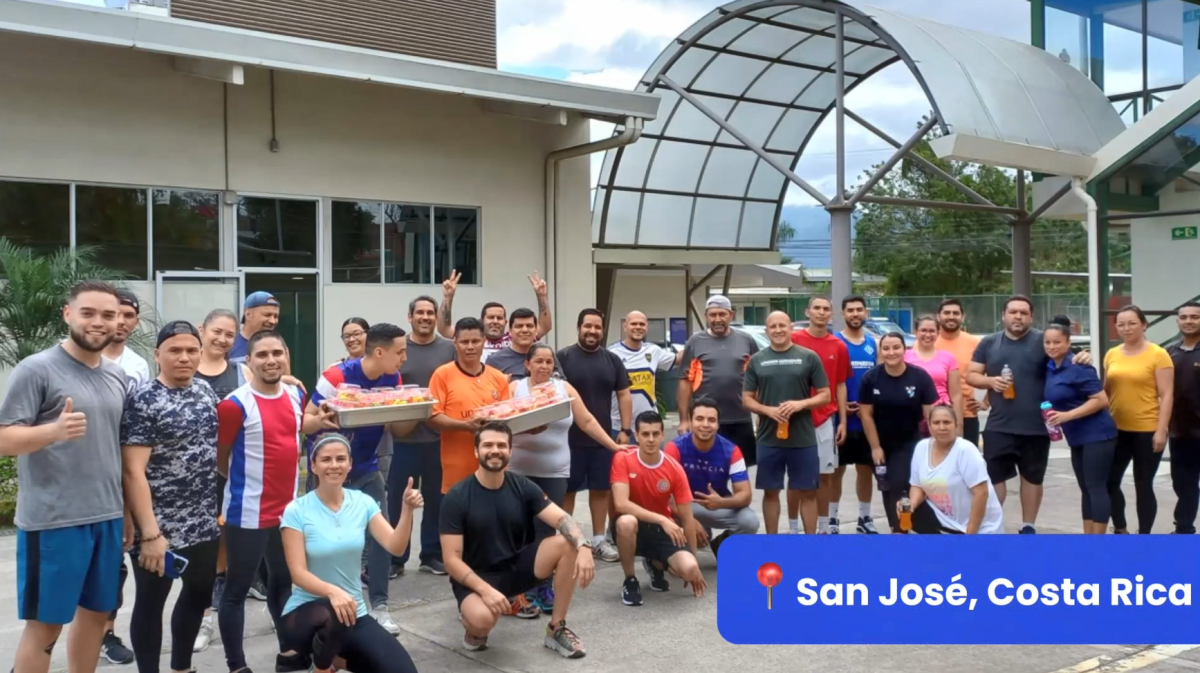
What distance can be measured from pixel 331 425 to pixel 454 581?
1069 millimetres

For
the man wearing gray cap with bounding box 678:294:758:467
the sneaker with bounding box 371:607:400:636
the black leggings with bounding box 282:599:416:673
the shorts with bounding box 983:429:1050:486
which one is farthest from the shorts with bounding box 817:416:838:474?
the black leggings with bounding box 282:599:416:673

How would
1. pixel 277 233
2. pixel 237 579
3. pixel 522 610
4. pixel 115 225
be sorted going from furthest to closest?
pixel 277 233, pixel 115 225, pixel 522 610, pixel 237 579

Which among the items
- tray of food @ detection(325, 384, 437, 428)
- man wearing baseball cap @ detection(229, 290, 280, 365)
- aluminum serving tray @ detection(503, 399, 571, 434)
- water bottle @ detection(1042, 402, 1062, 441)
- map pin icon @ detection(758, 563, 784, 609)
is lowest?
map pin icon @ detection(758, 563, 784, 609)

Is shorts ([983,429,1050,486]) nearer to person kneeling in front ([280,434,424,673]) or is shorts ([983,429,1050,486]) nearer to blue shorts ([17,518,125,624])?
person kneeling in front ([280,434,424,673])

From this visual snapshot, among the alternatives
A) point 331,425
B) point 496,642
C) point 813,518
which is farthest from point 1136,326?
point 331,425

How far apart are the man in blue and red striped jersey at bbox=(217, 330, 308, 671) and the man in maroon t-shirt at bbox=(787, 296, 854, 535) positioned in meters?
4.14

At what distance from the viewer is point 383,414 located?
601 centimetres

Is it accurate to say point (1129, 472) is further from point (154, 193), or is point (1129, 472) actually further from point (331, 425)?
point (154, 193)

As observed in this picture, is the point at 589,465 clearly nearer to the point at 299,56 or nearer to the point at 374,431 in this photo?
the point at 374,431

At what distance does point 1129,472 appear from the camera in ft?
36.6

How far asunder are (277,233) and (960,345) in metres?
7.84

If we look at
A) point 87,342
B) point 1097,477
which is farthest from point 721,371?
point 87,342

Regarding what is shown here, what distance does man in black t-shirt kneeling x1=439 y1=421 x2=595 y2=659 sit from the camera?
5.49 meters

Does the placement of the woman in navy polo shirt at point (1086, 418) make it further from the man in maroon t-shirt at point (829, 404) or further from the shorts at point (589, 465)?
the shorts at point (589, 465)
